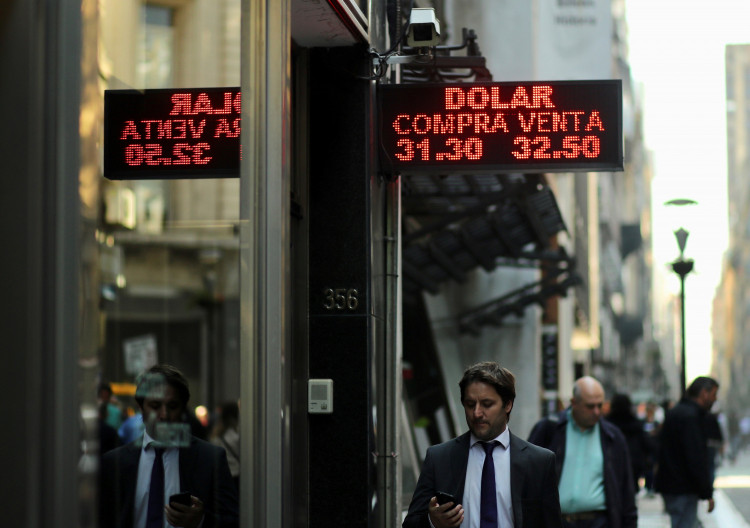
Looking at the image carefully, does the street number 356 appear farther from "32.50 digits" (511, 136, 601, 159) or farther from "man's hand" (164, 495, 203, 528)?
"man's hand" (164, 495, 203, 528)

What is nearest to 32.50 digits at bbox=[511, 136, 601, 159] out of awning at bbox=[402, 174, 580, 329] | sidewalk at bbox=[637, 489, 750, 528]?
awning at bbox=[402, 174, 580, 329]

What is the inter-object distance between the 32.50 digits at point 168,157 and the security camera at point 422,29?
3.05 meters

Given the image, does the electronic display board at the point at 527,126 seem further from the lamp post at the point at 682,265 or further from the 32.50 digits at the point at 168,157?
the lamp post at the point at 682,265

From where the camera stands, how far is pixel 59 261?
3.41m

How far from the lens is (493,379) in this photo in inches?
205

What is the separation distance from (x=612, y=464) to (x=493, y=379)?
3638mm

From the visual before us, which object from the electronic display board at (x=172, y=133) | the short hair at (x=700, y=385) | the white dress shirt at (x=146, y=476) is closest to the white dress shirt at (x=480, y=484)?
the white dress shirt at (x=146, y=476)

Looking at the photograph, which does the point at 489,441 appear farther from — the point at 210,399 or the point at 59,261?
the point at 59,261

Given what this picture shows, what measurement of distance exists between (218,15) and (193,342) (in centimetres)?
149

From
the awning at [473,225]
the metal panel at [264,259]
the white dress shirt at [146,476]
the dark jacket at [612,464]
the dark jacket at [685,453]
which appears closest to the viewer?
the white dress shirt at [146,476]

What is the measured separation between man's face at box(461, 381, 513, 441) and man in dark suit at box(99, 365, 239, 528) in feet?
3.28

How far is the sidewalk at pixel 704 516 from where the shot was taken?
1812 centimetres

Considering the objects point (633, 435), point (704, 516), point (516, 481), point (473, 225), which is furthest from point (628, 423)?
point (516, 481)

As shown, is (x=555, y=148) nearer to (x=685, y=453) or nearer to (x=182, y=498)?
(x=182, y=498)
